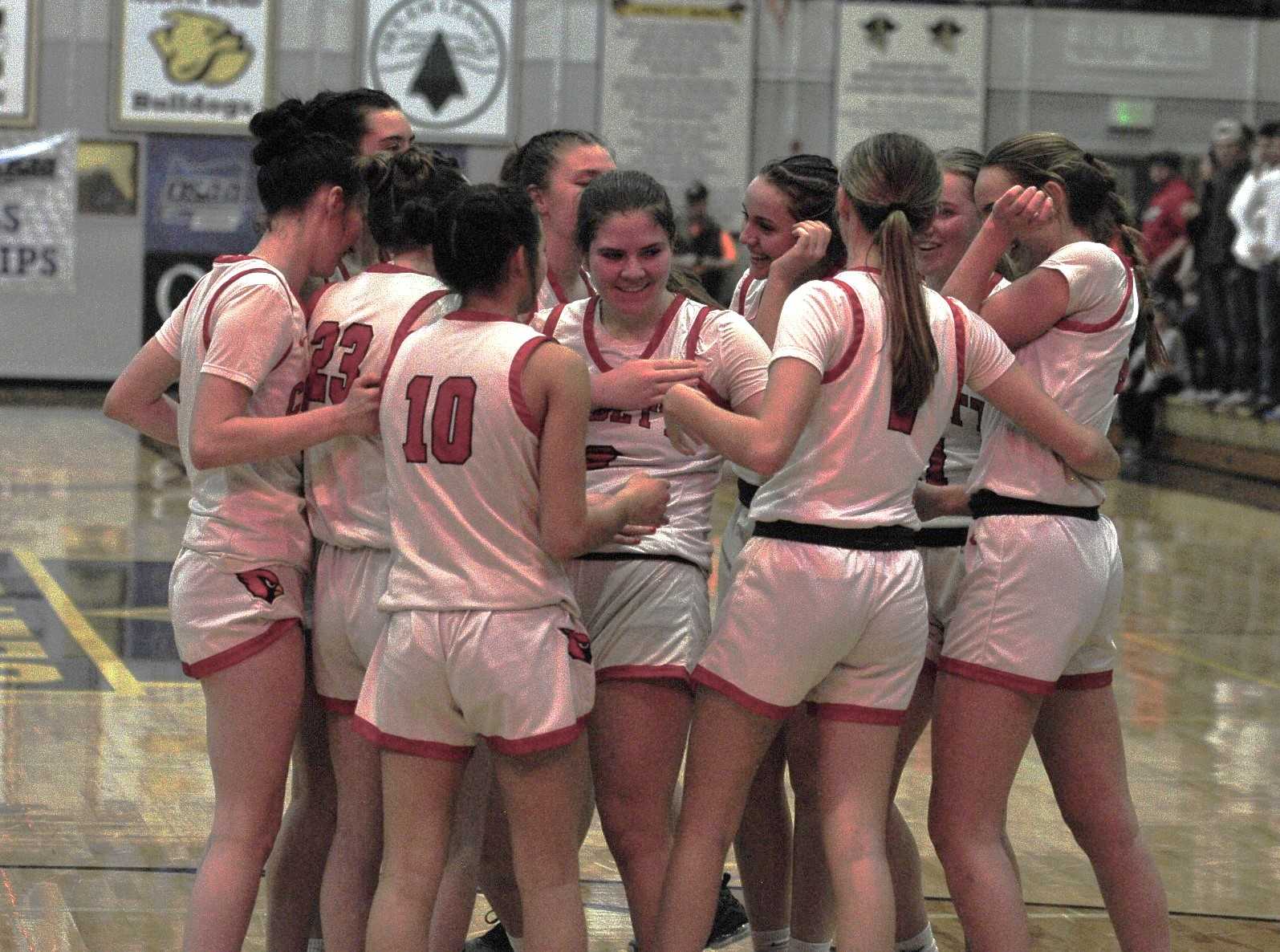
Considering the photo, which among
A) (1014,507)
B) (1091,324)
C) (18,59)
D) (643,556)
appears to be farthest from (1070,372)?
(18,59)

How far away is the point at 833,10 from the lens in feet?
60.7

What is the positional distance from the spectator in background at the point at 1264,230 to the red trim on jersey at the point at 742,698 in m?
9.78

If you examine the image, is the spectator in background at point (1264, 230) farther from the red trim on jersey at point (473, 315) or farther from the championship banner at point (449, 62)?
the red trim on jersey at point (473, 315)

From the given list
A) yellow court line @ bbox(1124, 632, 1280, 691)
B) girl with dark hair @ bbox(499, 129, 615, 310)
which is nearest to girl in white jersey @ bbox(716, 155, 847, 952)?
girl with dark hair @ bbox(499, 129, 615, 310)

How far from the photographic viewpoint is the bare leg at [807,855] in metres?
3.63

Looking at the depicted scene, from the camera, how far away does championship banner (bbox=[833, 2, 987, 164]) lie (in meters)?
18.5

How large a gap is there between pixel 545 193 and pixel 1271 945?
7.67 ft

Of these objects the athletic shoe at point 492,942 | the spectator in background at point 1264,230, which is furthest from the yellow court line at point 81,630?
the spectator in background at point 1264,230

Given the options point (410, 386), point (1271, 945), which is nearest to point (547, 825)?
point (410, 386)

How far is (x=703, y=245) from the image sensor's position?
53.8ft

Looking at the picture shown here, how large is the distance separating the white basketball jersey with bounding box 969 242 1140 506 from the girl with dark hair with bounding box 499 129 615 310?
3.17 ft

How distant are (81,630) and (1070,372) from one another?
4.92 m

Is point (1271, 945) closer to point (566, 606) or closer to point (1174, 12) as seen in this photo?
point (566, 606)

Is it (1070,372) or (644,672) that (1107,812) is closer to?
(1070,372)
